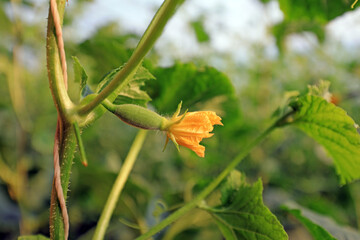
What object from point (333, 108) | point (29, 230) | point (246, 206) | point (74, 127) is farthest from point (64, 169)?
point (29, 230)

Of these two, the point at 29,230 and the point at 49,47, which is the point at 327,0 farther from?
the point at 29,230

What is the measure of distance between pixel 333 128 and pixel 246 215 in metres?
0.20

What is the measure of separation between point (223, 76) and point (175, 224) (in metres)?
0.47

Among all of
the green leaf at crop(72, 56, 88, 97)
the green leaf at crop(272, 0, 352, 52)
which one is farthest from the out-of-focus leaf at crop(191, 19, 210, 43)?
the green leaf at crop(72, 56, 88, 97)

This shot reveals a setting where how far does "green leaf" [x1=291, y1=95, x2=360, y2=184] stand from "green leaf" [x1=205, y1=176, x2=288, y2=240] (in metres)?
0.15

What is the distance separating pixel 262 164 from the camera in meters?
1.89

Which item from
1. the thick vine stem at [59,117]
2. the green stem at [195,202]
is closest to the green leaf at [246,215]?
the green stem at [195,202]

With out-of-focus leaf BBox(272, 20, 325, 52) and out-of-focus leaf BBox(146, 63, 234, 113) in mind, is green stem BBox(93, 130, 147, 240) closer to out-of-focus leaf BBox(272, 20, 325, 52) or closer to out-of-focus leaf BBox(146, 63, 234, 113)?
out-of-focus leaf BBox(146, 63, 234, 113)

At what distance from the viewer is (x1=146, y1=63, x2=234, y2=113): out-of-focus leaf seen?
27.4 inches

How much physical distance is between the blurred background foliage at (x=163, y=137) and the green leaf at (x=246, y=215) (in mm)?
103

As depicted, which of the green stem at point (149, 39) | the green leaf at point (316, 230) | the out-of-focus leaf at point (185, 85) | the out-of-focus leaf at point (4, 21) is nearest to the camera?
the green stem at point (149, 39)

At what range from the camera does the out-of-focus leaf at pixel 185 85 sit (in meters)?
0.70

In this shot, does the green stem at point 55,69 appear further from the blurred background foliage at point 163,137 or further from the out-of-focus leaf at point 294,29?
the out-of-focus leaf at point 294,29

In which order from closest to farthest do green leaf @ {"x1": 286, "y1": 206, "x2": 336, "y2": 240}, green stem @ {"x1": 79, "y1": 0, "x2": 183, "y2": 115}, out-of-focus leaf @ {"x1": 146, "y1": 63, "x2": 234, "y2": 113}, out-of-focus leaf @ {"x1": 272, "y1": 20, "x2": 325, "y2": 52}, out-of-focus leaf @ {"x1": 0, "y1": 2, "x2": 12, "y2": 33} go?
green stem @ {"x1": 79, "y1": 0, "x2": 183, "y2": 115}
green leaf @ {"x1": 286, "y1": 206, "x2": 336, "y2": 240}
out-of-focus leaf @ {"x1": 146, "y1": 63, "x2": 234, "y2": 113}
out-of-focus leaf @ {"x1": 0, "y1": 2, "x2": 12, "y2": 33}
out-of-focus leaf @ {"x1": 272, "y1": 20, "x2": 325, "y2": 52}
